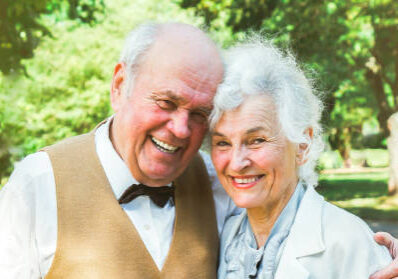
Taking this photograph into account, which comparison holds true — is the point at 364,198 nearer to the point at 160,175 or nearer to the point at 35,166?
the point at 160,175

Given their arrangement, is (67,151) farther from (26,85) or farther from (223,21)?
(26,85)

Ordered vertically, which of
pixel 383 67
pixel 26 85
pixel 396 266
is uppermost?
pixel 383 67

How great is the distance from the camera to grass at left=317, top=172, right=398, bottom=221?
1106cm

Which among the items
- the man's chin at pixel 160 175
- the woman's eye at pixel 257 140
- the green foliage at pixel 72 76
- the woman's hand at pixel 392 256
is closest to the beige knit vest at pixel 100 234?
the man's chin at pixel 160 175

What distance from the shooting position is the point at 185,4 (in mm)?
10883

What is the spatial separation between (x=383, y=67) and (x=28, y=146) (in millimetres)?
8947

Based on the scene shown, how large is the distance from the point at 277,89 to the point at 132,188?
0.78m

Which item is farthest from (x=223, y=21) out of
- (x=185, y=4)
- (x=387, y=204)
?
(x=387, y=204)

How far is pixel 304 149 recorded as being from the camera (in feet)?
7.50

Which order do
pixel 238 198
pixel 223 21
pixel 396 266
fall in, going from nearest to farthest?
pixel 396 266, pixel 238 198, pixel 223 21

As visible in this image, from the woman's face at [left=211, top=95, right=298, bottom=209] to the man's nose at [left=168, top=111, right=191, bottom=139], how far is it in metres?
0.13

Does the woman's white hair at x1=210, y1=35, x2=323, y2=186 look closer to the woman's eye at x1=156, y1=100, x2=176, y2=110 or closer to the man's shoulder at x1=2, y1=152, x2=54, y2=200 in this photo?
the woman's eye at x1=156, y1=100, x2=176, y2=110

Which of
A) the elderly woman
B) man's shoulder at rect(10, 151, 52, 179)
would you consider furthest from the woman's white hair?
man's shoulder at rect(10, 151, 52, 179)

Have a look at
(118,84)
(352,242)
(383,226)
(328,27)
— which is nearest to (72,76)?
(328,27)
